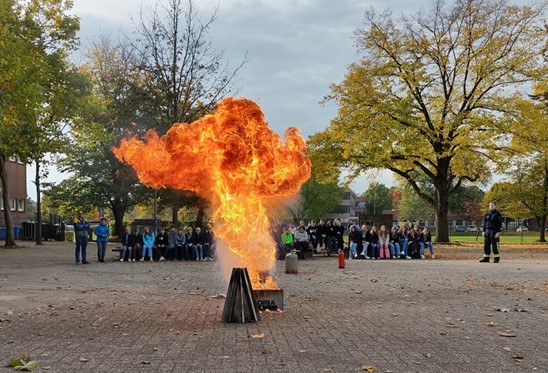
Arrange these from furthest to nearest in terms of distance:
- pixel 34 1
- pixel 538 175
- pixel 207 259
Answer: pixel 538 175 < pixel 34 1 < pixel 207 259

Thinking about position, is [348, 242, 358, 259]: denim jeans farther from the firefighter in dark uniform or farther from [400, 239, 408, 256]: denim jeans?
the firefighter in dark uniform

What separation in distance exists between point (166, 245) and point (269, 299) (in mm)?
16918

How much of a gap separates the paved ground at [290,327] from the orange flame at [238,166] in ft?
4.94

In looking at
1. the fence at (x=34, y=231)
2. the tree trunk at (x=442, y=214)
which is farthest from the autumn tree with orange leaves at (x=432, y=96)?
the fence at (x=34, y=231)

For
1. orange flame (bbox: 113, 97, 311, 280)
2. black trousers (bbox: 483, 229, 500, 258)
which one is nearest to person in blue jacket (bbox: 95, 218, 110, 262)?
orange flame (bbox: 113, 97, 311, 280)

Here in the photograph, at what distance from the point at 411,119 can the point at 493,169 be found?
7.04 m

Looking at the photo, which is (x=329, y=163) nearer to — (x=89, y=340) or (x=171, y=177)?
(x=171, y=177)

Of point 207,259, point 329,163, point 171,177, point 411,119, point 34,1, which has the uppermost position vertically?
point 34,1

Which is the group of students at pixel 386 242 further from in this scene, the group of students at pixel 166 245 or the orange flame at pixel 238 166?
the orange flame at pixel 238 166

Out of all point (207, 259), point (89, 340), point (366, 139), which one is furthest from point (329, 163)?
point (89, 340)

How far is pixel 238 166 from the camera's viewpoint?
10.4 metres

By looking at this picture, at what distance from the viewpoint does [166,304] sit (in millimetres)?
11727

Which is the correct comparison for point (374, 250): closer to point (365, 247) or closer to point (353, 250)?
point (365, 247)

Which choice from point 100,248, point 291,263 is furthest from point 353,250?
point 100,248
